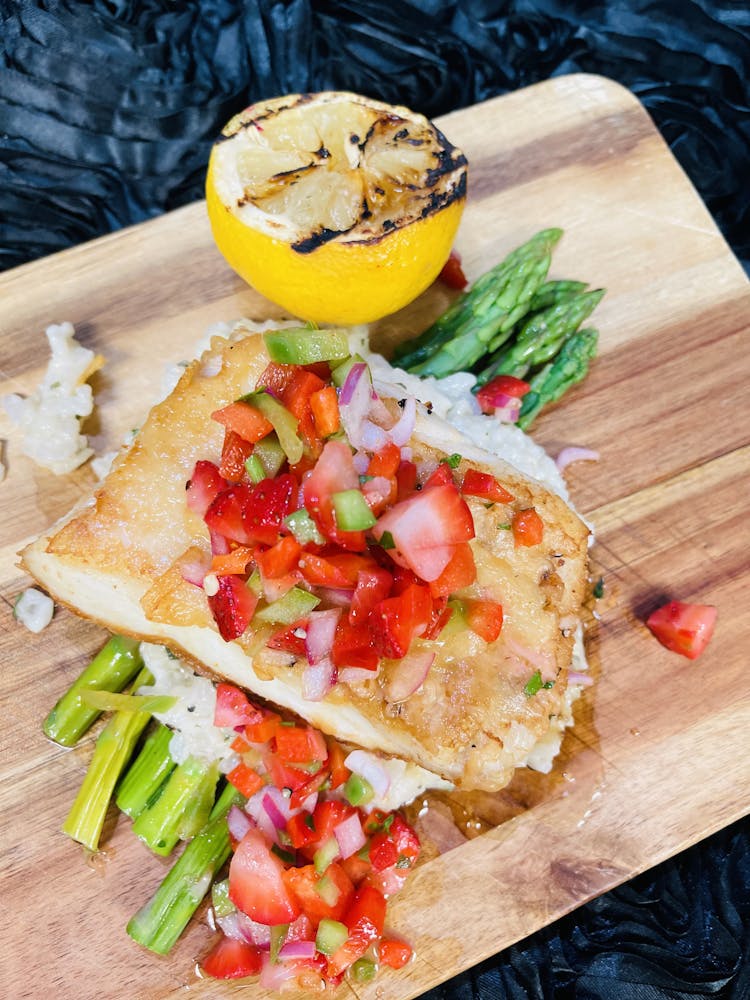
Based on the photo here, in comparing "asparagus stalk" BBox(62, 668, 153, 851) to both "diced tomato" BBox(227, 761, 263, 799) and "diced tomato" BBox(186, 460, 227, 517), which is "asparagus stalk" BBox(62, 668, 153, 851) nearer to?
"diced tomato" BBox(227, 761, 263, 799)

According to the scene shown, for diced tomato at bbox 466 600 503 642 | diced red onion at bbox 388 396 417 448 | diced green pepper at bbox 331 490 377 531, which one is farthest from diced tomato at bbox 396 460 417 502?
diced tomato at bbox 466 600 503 642

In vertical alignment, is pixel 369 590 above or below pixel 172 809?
above

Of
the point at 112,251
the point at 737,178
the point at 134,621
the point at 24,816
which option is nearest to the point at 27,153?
the point at 112,251

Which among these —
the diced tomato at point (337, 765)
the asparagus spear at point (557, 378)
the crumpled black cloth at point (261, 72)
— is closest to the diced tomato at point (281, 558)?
the diced tomato at point (337, 765)

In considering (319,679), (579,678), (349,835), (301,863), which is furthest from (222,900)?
(579,678)

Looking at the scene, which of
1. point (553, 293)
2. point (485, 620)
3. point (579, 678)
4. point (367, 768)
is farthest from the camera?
point (553, 293)

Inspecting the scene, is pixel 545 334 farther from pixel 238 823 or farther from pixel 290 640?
pixel 238 823

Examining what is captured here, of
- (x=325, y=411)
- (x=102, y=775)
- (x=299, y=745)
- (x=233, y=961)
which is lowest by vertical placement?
(x=233, y=961)
